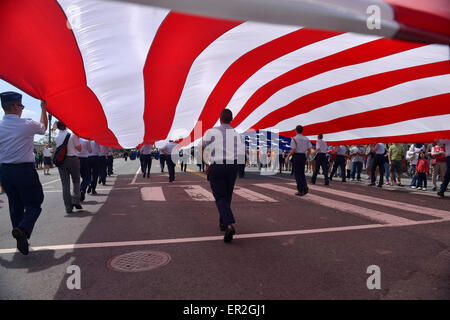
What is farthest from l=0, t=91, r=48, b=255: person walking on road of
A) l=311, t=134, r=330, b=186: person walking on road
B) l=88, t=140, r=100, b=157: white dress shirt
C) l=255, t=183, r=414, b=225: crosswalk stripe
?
l=311, t=134, r=330, b=186: person walking on road

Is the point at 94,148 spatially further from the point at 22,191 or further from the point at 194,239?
the point at 194,239

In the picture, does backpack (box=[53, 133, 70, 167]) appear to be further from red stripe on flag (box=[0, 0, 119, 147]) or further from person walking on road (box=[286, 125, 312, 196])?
person walking on road (box=[286, 125, 312, 196])

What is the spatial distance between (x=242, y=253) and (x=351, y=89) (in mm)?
5524

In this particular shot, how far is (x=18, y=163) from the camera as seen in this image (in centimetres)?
339

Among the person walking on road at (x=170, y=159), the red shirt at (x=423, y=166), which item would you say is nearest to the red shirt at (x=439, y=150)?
the red shirt at (x=423, y=166)

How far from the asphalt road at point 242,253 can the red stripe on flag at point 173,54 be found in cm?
242

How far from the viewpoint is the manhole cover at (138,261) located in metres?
2.98

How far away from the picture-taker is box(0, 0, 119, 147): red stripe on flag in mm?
3012

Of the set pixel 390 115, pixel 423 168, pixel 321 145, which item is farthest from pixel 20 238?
pixel 423 168

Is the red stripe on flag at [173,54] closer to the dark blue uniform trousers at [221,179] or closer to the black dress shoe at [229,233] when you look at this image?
the dark blue uniform trousers at [221,179]

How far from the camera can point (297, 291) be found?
2.44m

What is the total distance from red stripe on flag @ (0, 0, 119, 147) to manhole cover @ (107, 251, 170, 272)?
267cm

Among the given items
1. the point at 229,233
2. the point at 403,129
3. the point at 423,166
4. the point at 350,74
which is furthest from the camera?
the point at 423,166
